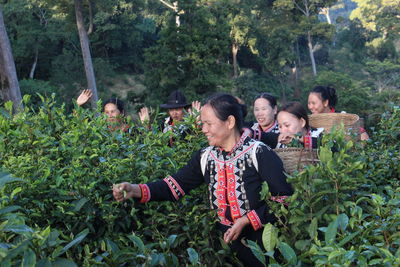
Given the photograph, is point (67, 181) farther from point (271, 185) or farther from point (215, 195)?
point (271, 185)

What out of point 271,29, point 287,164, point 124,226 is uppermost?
point 271,29

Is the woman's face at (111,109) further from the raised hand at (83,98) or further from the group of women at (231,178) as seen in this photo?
the group of women at (231,178)

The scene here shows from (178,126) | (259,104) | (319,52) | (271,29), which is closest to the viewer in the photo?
(178,126)

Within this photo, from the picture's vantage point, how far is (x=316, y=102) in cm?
481

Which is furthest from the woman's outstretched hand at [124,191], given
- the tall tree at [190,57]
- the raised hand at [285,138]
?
the tall tree at [190,57]

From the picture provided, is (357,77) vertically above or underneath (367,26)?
underneath

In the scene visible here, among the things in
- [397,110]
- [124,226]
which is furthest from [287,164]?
[397,110]

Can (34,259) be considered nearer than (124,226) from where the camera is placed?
Yes

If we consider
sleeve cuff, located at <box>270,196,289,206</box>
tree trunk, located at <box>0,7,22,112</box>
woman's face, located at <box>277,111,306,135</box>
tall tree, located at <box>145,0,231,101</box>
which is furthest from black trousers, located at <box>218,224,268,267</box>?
tall tree, located at <box>145,0,231,101</box>

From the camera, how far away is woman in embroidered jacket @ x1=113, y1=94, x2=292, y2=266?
7.89 ft

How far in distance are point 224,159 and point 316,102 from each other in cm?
251

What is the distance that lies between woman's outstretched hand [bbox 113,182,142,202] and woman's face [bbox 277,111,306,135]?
136 centimetres

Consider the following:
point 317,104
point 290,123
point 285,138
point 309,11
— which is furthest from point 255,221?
point 309,11

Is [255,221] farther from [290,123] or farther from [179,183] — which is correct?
[290,123]
